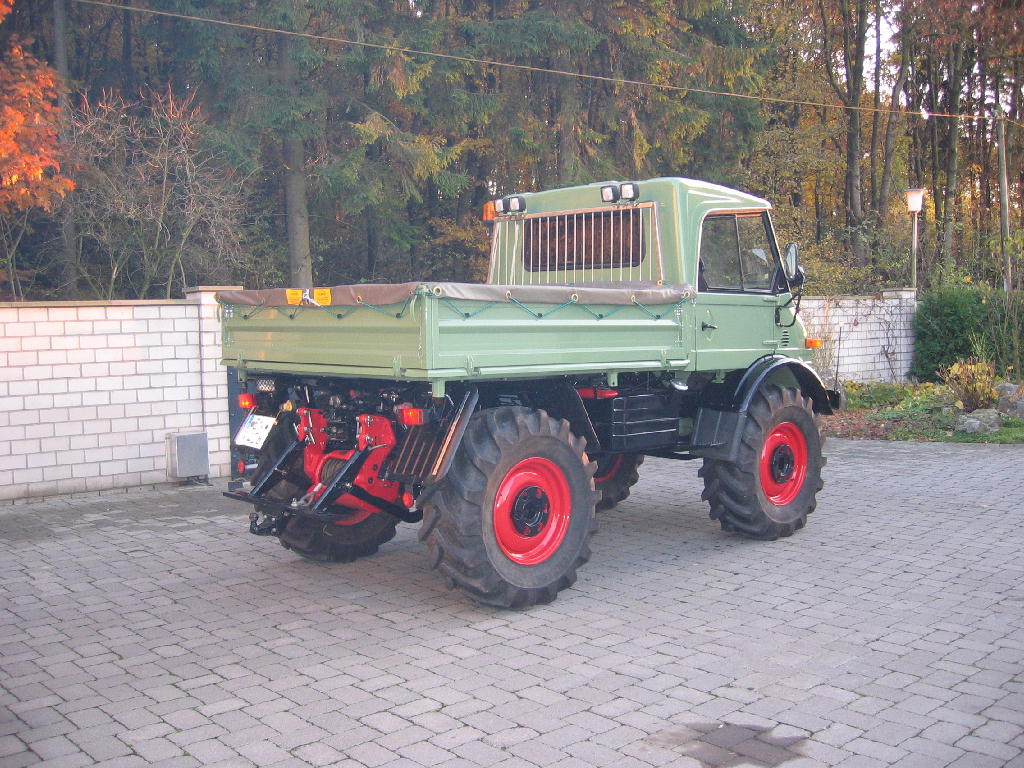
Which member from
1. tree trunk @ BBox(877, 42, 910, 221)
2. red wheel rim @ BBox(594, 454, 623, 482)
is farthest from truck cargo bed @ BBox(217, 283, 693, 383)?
tree trunk @ BBox(877, 42, 910, 221)

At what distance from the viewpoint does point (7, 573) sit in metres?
7.06

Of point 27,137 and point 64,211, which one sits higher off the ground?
point 27,137

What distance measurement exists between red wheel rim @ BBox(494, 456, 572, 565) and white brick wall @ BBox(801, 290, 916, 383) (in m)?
10.9

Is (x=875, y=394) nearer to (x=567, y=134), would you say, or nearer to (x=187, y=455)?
(x=567, y=134)

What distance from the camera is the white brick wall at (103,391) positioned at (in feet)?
31.0

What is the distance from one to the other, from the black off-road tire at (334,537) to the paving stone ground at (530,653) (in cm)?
11

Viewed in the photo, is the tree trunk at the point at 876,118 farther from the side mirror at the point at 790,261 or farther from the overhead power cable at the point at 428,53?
the side mirror at the point at 790,261

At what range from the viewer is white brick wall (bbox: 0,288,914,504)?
372 inches

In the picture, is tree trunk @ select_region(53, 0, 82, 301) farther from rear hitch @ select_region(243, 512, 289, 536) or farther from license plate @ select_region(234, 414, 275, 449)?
rear hitch @ select_region(243, 512, 289, 536)

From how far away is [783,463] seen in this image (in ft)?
26.4

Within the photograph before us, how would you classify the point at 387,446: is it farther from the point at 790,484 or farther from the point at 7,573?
the point at 790,484

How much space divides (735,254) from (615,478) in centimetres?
241

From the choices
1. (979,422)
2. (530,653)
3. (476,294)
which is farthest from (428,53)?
(530,653)

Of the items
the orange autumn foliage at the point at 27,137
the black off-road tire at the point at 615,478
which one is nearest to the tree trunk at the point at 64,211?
the orange autumn foliage at the point at 27,137
